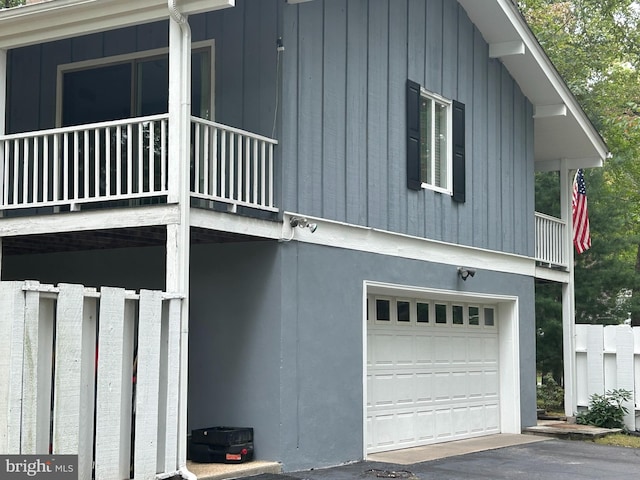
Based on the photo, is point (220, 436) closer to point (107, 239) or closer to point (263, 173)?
point (107, 239)

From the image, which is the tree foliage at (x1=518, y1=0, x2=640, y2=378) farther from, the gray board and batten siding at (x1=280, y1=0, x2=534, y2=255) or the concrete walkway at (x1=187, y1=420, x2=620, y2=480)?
the gray board and batten siding at (x1=280, y1=0, x2=534, y2=255)

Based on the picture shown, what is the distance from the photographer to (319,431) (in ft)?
40.3

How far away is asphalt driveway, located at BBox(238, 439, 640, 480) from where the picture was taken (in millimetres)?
11922

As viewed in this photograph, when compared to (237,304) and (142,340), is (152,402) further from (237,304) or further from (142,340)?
(237,304)

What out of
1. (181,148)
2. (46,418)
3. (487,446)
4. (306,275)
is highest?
(181,148)

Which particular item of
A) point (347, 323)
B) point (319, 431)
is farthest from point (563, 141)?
point (319, 431)

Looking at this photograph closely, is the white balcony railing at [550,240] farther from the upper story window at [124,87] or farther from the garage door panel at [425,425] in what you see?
the upper story window at [124,87]

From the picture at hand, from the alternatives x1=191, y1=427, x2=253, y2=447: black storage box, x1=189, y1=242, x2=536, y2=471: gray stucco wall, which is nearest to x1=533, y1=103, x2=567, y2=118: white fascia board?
x1=189, y1=242, x2=536, y2=471: gray stucco wall

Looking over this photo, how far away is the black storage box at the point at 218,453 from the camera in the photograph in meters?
11.3

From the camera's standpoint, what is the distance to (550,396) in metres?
21.8

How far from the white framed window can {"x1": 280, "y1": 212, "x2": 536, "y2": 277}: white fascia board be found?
91 cm

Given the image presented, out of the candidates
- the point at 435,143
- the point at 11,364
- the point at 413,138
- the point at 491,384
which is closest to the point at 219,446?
Result: the point at 11,364

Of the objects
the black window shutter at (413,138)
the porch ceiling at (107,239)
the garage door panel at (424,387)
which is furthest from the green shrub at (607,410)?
the porch ceiling at (107,239)

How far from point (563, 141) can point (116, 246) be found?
927 centimetres
